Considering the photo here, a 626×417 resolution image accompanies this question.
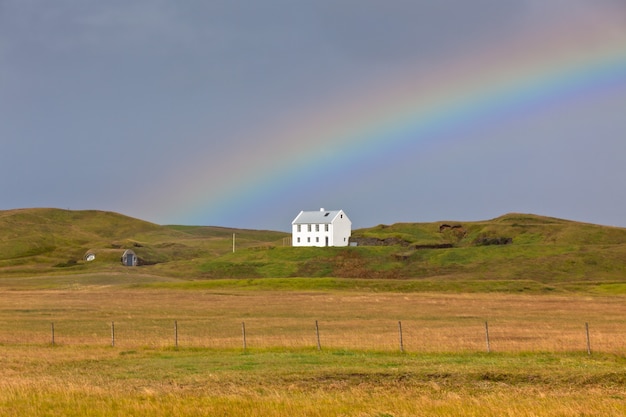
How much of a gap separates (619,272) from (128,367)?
9352cm

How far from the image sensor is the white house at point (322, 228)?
144m

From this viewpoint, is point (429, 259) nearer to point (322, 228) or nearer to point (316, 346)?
point (322, 228)

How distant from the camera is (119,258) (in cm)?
15100

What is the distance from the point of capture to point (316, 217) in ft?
484

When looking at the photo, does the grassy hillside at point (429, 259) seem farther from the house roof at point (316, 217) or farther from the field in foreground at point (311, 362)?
the field in foreground at point (311, 362)

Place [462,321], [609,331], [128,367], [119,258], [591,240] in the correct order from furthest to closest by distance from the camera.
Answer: [119,258], [591,240], [462,321], [609,331], [128,367]

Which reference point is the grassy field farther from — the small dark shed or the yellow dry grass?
the small dark shed

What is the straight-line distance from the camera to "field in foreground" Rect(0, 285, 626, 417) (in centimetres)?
1852

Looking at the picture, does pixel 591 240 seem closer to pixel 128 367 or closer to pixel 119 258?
pixel 119 258

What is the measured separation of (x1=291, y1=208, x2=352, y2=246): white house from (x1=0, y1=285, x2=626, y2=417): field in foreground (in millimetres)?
82105

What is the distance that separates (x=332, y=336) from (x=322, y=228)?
4155 inches

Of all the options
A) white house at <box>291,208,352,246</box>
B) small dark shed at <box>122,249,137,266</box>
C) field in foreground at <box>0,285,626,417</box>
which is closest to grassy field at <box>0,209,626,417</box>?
field in foreground at <box>0,285,626,417</box>

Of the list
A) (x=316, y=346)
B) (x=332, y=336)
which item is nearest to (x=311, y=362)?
(x=316, y=346)

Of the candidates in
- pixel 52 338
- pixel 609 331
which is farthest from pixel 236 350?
pixel 609 331
